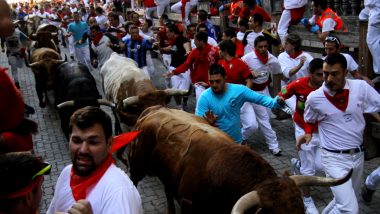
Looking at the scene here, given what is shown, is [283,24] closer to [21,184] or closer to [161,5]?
[21,184]

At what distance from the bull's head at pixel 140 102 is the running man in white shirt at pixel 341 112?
3.09 m

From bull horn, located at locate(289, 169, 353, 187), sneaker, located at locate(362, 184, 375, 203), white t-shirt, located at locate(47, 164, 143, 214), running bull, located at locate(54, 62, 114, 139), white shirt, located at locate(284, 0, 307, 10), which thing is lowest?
sneaker, located at locate(362, 184, 375, 203)

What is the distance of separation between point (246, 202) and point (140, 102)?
4278 mm

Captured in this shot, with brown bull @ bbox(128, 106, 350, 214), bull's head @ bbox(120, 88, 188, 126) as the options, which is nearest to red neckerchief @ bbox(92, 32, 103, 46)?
bull's head @ bbox(120, 88, 188, 126)

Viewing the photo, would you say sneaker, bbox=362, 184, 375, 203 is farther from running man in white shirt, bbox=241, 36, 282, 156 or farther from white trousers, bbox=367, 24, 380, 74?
white trousers, bbox=367, 24, 380, 74

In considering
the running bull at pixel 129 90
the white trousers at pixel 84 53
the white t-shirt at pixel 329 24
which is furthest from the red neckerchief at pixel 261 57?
the white trousers at pixel 84 53

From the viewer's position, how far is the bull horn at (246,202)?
3.52m

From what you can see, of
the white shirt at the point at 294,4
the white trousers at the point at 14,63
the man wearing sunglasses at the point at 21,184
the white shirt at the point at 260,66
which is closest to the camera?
the man wearing sunglasses at the point at 21,184

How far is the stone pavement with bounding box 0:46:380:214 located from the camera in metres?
6.69

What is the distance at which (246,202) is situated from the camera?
11.9 feet

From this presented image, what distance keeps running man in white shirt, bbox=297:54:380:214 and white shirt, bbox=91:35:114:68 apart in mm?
8384

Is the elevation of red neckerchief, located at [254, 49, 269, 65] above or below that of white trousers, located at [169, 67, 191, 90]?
above

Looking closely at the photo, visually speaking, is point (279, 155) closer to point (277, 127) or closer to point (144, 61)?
point (277, 127)

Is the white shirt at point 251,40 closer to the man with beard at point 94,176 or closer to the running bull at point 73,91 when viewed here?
the running bull at point 73,91
